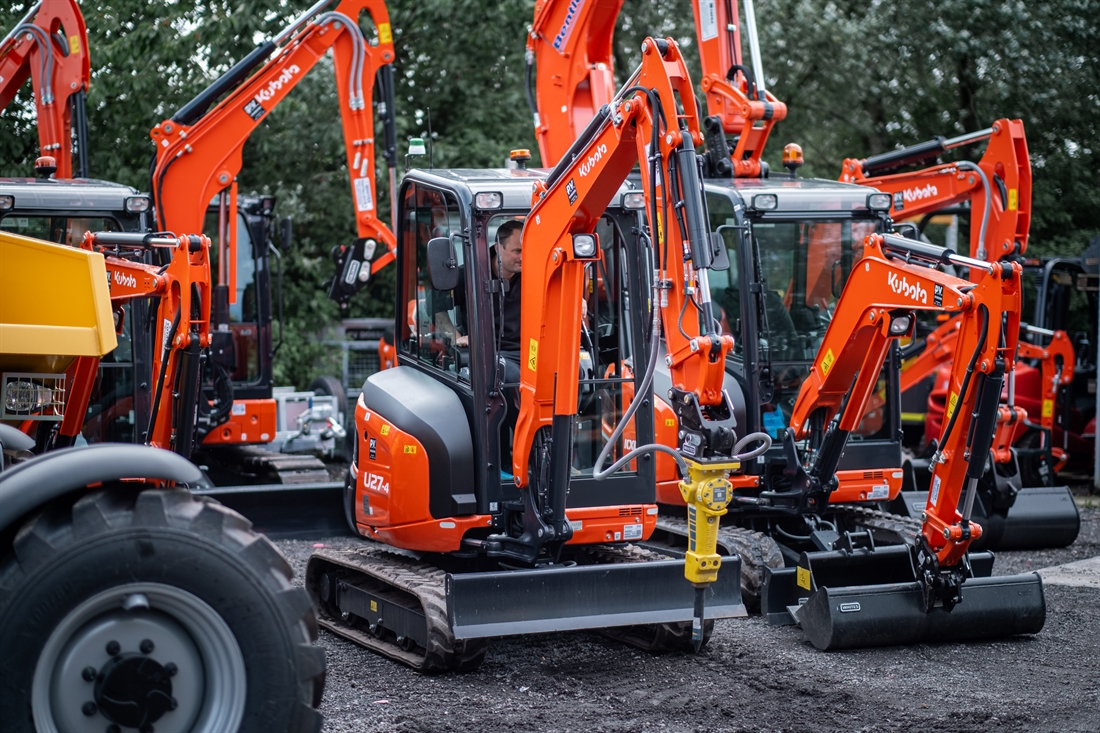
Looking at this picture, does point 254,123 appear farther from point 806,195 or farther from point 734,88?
point 806,195

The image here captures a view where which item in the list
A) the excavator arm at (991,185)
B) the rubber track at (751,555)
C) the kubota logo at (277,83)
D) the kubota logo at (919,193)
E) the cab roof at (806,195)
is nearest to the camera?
the rubber track at (751,555)

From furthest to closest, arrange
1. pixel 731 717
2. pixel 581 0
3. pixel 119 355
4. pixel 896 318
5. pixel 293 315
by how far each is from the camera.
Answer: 1. pixel 293 315
2. pixel 581 0
3. pixel 119 355
4. pixel 896 318
5. pixel 731 717

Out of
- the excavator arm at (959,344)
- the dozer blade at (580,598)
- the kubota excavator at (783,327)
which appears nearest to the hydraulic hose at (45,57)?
the kubota excavator at (783,327)

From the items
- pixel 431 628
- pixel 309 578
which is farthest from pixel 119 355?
pixel 431 628

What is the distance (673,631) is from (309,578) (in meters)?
2.21

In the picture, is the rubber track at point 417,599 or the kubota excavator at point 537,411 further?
the rubber track at point 417,599

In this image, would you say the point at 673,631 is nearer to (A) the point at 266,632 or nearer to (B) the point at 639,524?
(B) the point at 639,524

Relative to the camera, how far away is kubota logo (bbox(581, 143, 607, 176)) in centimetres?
571

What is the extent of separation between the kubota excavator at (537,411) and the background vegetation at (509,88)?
318 inches

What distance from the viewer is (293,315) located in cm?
1529

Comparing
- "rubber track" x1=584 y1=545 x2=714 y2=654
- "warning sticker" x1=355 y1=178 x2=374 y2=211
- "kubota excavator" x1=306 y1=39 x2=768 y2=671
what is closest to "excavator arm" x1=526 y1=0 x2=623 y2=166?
"warning sticker" x1=355 y1=178 x2=374 y2=211

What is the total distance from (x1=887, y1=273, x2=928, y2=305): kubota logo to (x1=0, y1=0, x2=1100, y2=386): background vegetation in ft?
26.6

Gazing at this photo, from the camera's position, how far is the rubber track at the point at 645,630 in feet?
21.2

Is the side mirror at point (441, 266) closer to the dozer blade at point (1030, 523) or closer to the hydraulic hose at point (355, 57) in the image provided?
the dozer blade at point (1030, 523)
